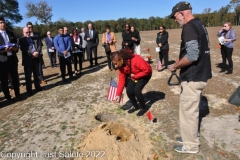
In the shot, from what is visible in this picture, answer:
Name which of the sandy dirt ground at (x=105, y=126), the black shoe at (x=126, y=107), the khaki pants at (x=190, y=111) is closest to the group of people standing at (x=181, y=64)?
the khaki pants at (x=190, y=111)

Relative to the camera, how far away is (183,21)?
2904mm

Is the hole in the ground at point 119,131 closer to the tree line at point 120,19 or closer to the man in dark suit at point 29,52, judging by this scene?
the man in dark suit at point 29,52

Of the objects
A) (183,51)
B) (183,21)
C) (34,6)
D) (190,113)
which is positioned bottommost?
(190,113)

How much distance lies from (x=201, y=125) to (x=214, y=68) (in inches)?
201

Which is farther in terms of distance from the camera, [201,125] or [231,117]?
[231,117]

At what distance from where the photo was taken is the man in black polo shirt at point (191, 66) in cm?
274

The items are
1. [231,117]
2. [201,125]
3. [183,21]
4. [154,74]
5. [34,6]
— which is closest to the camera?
[183,21]

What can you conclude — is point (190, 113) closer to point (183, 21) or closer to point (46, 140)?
point (183, 21)

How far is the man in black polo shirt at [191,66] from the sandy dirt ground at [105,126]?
0.46 m

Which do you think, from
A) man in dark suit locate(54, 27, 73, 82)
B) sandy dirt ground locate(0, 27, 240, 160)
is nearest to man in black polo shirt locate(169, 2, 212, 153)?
sandy dirt ground locate(0, 27, 240, 160)

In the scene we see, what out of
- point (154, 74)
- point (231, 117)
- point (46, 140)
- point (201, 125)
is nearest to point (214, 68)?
point (154, 74)

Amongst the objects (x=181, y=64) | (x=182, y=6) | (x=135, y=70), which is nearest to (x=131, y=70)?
(x=135, y=70)

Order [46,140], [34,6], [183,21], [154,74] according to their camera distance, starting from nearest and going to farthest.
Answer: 1. [183,21]
2. [46,140]
3. [154,74]
4. [34,6]

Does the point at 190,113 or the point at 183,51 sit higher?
the point at 183,51
